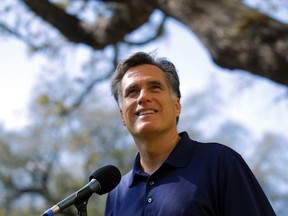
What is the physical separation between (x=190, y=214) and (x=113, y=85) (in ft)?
3.52

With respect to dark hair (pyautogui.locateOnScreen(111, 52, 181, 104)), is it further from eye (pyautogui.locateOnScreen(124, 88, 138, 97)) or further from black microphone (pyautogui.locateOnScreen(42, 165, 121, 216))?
black microphone (pyautogui.locateOnScreen(42, 165, 121, 216))

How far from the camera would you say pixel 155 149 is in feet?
10.8

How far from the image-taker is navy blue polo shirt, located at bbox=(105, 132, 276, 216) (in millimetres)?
2883

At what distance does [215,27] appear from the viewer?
7.45 m

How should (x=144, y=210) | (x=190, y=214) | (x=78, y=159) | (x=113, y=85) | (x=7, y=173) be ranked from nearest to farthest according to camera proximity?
(x=190, y=214)
(x=144, y=210)
(x=113, y=85)
(x=7, y=173)
(x=78, y=159)

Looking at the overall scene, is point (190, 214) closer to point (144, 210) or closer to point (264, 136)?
point (144, 210)

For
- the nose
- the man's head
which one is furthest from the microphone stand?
the man's head

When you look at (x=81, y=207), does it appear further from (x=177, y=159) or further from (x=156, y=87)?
(x=156, y=87)

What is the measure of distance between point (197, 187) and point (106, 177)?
49 centimetres

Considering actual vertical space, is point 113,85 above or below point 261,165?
above

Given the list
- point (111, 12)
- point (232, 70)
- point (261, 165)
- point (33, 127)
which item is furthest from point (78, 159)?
point (232, 70)

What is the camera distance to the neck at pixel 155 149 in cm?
326

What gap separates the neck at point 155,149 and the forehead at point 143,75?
1.09ft

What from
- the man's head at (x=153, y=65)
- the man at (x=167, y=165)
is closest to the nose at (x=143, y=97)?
the man at (x=167, y=165)
